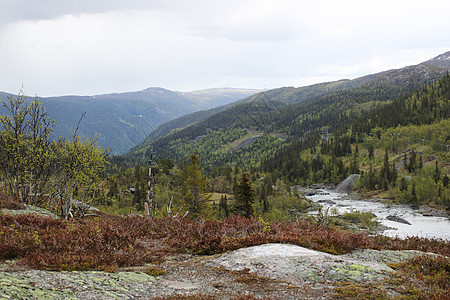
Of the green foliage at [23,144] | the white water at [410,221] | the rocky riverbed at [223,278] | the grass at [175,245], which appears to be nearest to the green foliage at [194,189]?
the white water at [410,221]

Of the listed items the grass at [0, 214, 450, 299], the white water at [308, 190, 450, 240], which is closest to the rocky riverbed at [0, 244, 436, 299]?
the grass at [0, 214, 450, 299]

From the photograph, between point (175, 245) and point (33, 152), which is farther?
point (33, 152)

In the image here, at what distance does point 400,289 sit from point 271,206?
245ft

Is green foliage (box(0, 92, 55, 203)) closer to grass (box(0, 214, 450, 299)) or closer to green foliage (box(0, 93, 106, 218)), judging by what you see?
green foliage (box(0, 93, 106, 218))

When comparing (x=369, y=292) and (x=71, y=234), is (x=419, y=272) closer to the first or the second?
(x=369, y=292)

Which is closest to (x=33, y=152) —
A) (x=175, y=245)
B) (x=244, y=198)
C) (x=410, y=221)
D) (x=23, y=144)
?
(x=23, y=144)

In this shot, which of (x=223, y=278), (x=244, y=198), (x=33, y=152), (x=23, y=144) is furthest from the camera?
(x=244, y=198)

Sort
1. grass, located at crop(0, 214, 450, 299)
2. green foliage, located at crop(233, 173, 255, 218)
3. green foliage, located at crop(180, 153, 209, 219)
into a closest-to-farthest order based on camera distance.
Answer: grass, located at crop(0, 214, 450, 299), green foliage, located at crop(233, 173, 255, 218), green foliage, located at crop(180, 153, 209, 219)

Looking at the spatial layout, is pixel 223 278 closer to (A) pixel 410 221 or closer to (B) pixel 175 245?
(B) pixel 175 245

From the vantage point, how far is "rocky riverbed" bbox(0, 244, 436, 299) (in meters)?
6.09

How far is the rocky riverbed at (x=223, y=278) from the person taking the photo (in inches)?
240

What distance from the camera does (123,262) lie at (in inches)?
341

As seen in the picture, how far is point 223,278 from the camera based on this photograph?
7824 mm

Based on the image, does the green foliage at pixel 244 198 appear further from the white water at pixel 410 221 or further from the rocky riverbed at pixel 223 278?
the rocky riverbed at pixel 223 278
